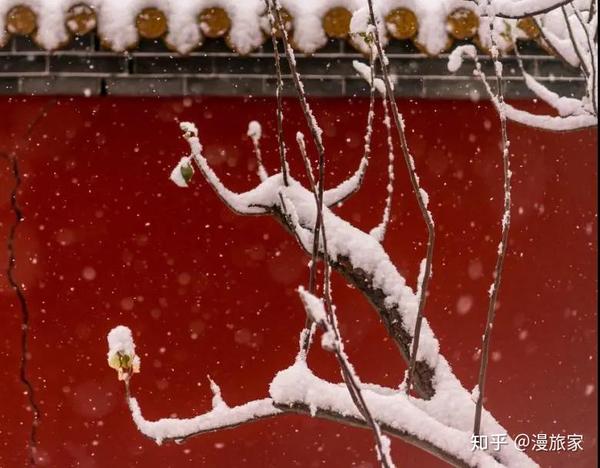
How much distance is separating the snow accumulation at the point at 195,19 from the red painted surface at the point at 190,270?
43 centimetres

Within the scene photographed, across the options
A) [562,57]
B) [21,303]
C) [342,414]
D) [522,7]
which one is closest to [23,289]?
[21,303]

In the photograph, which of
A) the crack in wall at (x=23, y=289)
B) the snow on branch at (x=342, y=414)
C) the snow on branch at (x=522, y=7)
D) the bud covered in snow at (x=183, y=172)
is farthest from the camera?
the crack in wall at (x=23, y=289)

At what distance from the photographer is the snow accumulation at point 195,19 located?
2693 mm

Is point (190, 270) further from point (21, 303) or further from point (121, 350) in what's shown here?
point (121, 350)

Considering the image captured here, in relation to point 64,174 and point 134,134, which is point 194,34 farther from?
point 64,174

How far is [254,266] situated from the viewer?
3.23m

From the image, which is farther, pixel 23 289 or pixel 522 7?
pixel 23 289

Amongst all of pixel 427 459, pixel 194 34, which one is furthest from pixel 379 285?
pixel 427 459

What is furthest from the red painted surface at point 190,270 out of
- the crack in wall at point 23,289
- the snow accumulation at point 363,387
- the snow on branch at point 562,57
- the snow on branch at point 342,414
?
the snow on branch at point 342,414

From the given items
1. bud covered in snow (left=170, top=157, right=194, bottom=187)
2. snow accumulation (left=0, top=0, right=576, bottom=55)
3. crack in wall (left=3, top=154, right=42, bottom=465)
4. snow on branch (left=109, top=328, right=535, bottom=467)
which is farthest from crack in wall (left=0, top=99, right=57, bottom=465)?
snow on branch (left=109, top=328, right=535, bottom=467)

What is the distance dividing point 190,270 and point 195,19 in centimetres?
98

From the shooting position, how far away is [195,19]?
107 inches

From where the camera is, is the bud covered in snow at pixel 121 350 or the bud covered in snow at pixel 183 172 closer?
the bud covered in snow at pixel 121 350

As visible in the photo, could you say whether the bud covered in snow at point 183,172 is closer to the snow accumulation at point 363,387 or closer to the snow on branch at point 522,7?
the snow accumulation at point 363,387
